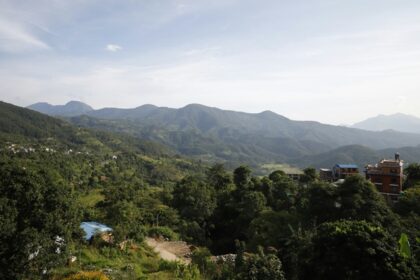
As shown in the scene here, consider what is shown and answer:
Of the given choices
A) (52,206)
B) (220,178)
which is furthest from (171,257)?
(220,178)

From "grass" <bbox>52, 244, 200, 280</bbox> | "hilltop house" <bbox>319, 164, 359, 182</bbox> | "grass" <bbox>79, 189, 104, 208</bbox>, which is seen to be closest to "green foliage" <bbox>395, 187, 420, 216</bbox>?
"hilltop house" <bbox>319, 164, 359, 182</bbox>

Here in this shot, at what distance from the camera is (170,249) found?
2261 centimetres

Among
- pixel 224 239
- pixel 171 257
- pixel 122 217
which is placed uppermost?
pixel 122 217

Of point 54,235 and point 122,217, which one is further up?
point 54,235

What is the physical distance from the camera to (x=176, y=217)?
29875 mm

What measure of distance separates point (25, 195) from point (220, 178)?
1192 inches

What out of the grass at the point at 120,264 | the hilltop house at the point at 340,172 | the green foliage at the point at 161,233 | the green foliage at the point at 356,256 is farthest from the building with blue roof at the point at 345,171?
the green foliage at the point at 356,256

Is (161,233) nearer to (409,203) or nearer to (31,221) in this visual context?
(31,221)

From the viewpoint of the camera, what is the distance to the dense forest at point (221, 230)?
1110 cm

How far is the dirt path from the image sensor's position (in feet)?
67.5

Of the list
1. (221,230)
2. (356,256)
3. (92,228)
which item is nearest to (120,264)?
(92,228)

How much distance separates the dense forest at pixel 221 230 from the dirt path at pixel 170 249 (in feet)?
2.95

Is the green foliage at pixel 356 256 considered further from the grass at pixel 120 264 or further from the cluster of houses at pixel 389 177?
the cluster of houses at pixel 389 177

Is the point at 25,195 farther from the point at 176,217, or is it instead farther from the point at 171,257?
the point at 176,217
